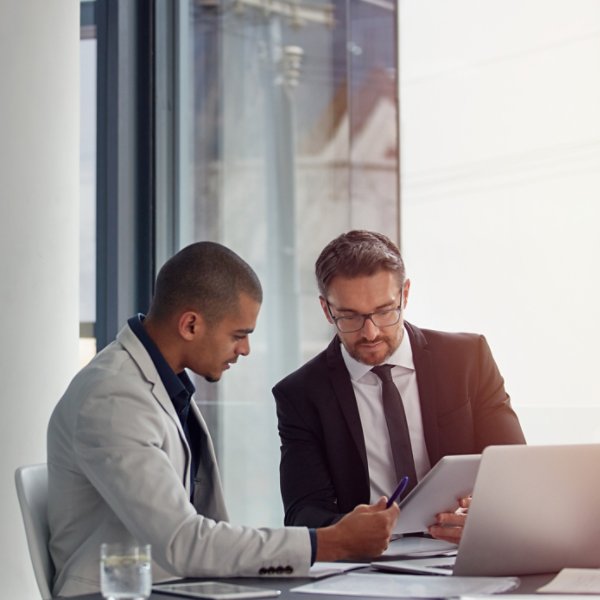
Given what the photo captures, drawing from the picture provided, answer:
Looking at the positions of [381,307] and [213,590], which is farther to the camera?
[381,307]

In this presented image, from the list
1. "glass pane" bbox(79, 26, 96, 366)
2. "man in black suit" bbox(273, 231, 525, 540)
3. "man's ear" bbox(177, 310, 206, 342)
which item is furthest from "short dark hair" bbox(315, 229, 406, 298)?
"glass pane" bbox(79, 26, 96, 366)

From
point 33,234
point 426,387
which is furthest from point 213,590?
point 33,234

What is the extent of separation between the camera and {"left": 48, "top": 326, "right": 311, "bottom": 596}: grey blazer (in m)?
2.01

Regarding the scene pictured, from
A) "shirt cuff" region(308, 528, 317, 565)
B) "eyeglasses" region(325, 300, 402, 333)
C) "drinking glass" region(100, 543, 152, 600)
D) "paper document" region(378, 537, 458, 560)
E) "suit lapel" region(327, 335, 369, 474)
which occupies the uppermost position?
"eyeglasses" region(325, 300, 402, 333)

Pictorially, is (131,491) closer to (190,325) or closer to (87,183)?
(190,325)

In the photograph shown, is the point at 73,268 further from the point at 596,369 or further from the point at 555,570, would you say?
the point at 555,570

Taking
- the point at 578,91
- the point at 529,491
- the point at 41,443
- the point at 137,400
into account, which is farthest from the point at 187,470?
the point at 578,91

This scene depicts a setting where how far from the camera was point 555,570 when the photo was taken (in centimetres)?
209

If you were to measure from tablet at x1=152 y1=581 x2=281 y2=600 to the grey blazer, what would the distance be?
0.22 ft

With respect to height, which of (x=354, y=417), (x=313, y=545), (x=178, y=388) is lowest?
(x=313, y=545)

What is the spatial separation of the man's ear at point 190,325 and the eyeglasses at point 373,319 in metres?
0.51

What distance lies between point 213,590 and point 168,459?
1.07ft

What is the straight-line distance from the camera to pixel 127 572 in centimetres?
165

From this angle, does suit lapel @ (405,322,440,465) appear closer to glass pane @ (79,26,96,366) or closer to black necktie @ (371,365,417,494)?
black necktie @ (371,365,417,494)
